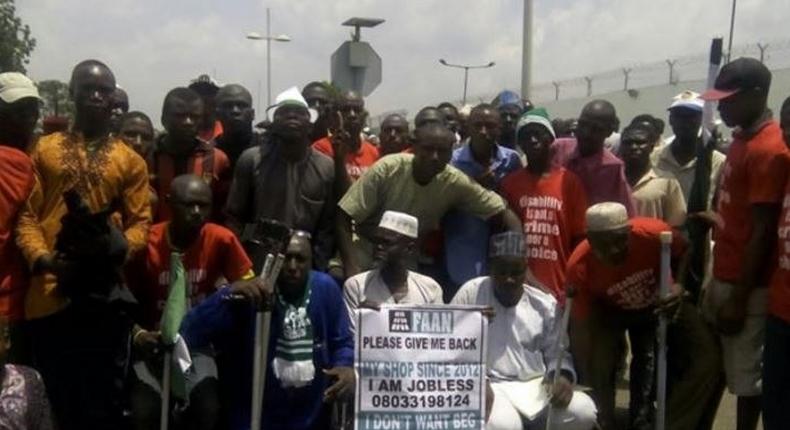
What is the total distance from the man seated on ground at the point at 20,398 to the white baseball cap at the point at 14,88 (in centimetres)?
138

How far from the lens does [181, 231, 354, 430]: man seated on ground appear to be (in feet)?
20.3

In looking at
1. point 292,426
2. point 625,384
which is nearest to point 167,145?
point 292,426

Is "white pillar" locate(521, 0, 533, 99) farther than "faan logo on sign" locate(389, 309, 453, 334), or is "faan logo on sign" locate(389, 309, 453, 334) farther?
"white pillar" locate(521, 0, 533, 99)

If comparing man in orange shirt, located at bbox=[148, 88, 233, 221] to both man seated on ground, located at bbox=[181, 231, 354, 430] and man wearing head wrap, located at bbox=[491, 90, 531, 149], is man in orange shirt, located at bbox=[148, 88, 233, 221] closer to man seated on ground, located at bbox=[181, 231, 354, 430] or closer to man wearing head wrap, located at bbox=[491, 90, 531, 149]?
man seated on ground, located at bbox=[181, 231, 354, 430]

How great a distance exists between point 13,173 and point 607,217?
315 cm

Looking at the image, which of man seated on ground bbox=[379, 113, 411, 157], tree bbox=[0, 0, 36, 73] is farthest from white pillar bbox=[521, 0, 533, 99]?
tree bbox=[0, 0, 36, 73]

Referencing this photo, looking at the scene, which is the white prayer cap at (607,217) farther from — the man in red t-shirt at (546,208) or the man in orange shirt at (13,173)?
the man in orange shirt at (13,173)

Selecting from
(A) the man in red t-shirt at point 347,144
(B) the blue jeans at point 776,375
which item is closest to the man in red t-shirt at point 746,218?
(B) the blue jeans at point 776,375

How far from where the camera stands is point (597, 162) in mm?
7676

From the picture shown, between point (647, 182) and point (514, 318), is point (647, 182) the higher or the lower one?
the higher one

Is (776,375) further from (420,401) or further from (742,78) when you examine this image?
(420,401)

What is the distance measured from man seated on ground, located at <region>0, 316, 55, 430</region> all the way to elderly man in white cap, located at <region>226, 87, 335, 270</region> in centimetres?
200

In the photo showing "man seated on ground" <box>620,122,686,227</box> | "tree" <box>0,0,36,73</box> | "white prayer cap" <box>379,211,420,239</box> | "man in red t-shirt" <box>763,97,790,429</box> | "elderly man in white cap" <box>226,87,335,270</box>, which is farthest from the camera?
"tree" <box>0,0,36,73</box>

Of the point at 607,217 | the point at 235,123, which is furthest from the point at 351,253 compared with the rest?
the point at 607,217
